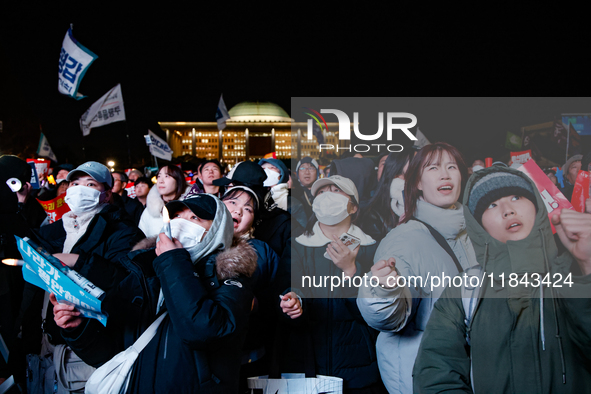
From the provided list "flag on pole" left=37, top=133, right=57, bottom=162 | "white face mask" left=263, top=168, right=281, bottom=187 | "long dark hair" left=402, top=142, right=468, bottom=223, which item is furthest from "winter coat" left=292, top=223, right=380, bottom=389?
"flag on pole" left=37, top=133, right=57, bottom=162

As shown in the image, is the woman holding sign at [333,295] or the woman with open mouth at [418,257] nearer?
the woman with open mouth at [418,257]

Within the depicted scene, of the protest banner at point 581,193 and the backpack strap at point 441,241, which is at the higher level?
the protest banner at point 581,193

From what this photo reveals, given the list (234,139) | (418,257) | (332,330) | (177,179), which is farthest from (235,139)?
(418,257)

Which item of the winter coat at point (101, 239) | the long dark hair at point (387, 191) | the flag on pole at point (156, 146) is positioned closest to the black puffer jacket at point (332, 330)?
the long dark hair at point (387, 191)

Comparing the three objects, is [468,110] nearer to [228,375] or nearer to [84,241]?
[228,375]

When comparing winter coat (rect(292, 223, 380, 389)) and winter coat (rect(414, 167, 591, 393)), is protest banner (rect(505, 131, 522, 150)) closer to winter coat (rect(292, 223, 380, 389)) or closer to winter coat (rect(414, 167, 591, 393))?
winter coat (rect(414, 167, 591, 393))

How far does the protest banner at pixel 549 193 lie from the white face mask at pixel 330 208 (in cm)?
100

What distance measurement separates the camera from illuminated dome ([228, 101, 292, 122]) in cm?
10119

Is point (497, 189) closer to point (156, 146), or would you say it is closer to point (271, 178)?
point (271, 178)

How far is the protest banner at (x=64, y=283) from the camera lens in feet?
5.69

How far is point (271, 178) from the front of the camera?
15.4ft

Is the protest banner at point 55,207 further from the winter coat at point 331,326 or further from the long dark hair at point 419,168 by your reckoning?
the long dark hair at point 419,168

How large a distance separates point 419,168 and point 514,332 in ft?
3.22

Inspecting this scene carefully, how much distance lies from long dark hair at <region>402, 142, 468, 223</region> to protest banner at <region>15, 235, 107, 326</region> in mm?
1680
